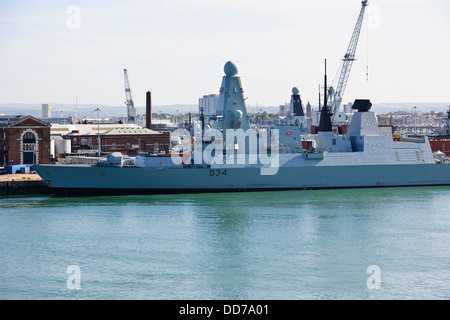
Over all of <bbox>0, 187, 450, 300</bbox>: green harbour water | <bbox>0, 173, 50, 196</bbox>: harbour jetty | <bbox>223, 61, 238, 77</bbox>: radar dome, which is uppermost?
<bbox>223, 61, 238, 77</bbox>: radar dome

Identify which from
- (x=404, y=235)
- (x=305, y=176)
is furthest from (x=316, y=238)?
(x=305, y=176)

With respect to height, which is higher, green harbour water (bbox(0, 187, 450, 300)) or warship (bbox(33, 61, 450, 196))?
warship (bbox(33, 61, 450, 196))

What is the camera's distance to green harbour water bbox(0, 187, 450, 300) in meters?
16.4

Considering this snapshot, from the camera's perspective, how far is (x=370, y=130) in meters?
36.2

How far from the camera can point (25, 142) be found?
136 feet

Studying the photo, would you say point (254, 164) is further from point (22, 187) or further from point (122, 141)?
point (122, 141)

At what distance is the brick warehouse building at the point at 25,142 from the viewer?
41.1 meters

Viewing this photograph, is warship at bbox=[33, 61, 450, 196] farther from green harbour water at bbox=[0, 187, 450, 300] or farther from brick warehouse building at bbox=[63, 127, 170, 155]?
brick warehouse building at bbox=[63, 127, 170, 155]

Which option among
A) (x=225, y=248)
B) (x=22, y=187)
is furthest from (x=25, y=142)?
(x=225, y=248)

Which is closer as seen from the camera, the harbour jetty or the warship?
the warship

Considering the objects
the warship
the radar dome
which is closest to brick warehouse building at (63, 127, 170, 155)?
the warship

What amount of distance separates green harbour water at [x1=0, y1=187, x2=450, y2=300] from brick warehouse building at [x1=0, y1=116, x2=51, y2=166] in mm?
10305
